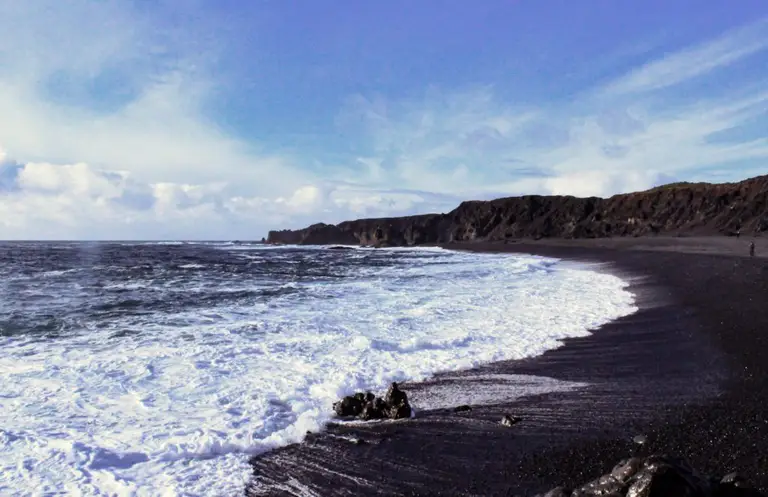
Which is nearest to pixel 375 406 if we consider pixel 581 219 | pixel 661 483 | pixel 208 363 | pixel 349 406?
pixel 349 406

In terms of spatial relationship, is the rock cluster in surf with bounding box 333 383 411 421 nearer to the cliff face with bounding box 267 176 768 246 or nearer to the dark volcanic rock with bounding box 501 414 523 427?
the dark volcanic rock with bounding box 501 414 523 427

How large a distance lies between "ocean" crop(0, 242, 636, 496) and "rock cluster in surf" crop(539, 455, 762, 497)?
9.06ft

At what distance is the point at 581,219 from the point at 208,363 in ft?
225

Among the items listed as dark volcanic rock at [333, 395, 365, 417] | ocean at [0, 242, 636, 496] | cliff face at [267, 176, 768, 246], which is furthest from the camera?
cliff face at [267, 176, 768, 246]

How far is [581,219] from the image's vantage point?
226ft

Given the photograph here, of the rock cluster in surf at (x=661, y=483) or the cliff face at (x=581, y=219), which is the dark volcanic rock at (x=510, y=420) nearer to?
the rock cluster in surf at (x=661, y=483)

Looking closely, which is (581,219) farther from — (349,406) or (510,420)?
(349,406)

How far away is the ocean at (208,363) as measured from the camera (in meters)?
4.42

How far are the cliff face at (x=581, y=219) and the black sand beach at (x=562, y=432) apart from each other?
139ft

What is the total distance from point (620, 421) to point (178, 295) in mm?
14906

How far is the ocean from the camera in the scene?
4.42 m

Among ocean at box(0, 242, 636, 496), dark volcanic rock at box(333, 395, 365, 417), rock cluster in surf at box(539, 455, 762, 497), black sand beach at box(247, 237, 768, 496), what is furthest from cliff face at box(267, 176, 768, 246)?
rock cluster in surf at box(539, 455, 762, 497)

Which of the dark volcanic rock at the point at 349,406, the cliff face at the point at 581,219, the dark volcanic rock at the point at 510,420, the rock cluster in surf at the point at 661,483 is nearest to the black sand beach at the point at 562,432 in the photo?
the dark volcanic rock at the point at 510,420

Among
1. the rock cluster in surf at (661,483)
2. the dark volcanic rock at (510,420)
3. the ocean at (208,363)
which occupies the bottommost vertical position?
the ocean at (208,363)
